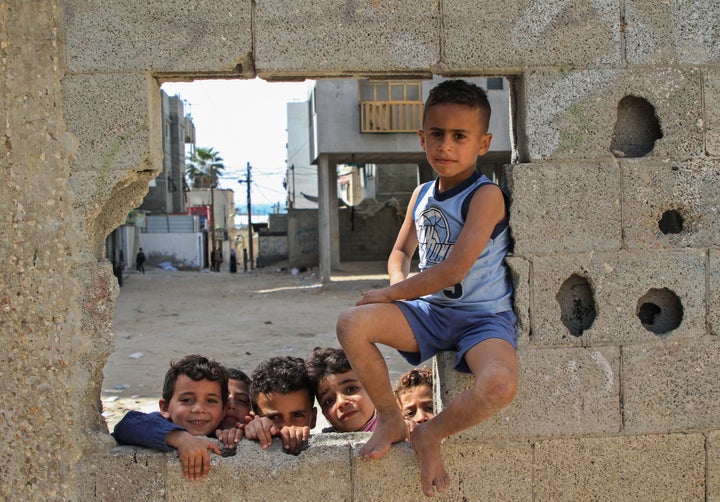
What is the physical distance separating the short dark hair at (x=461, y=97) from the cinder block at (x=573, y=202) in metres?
0.31

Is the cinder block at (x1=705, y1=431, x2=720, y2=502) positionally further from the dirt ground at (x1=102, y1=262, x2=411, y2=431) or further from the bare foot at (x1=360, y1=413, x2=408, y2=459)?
the dirt ground at (x1=102, y1=262, x2=411, y2=431)

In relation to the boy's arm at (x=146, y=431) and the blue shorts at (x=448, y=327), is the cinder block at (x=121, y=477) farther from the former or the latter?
the blue shorts at (x=448, y=327)

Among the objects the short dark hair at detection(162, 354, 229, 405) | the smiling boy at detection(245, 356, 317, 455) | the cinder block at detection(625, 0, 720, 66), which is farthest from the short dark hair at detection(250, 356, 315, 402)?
the cinder block at detection(625, 0, 720, 66)

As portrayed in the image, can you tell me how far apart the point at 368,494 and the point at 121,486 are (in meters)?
1.02

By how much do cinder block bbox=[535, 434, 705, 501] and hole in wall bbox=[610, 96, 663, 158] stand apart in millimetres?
1235

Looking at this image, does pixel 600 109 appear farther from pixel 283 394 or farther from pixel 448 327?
pixel 283 394

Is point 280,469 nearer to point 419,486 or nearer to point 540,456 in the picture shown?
point 419,486

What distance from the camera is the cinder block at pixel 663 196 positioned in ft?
9.12

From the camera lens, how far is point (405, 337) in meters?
2.62

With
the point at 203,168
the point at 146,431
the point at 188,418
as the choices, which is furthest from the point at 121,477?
the point at 203,168

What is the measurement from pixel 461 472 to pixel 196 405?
1.28 m

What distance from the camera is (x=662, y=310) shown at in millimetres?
2914

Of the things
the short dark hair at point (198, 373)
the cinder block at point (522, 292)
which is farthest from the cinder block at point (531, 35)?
the short dark hair at point (198, 373)

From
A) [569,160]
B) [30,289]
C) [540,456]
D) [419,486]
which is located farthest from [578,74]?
[30,289]
